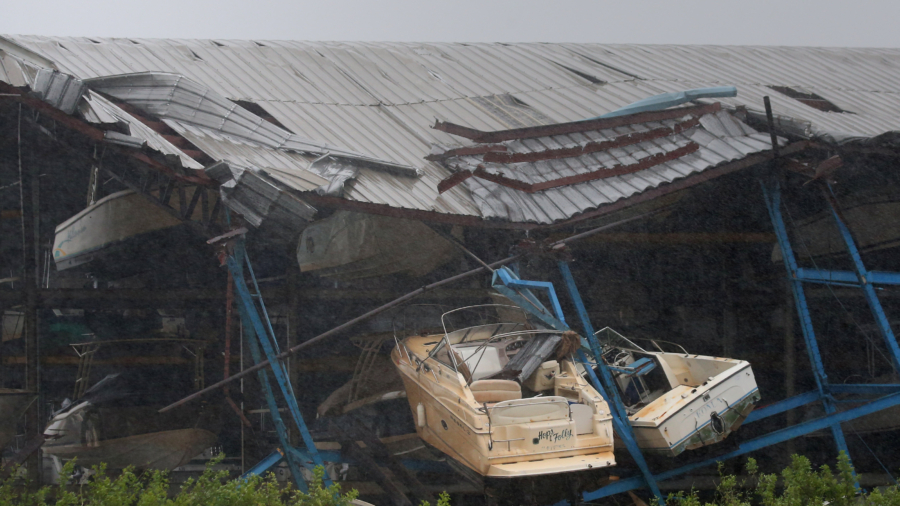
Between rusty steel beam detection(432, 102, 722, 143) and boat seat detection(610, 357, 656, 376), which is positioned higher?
rusty steel beam detection(432, 102, 722, 143)

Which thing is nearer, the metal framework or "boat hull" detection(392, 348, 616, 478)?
"boat hull" detection(392, 348, 616, 478)

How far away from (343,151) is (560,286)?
16.3 feet

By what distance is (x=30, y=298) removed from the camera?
33.2 ft

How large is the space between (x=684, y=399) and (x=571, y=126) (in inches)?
178

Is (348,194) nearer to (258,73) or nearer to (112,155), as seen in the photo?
(112,155)

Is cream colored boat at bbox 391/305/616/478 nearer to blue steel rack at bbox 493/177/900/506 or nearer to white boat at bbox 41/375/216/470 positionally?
blue steel rack at bbox 493/177/900/506

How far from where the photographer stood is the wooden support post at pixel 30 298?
32.6ft

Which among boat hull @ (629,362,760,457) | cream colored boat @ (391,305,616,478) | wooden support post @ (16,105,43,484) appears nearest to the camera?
cream colored boat @ (391,305,616,478)

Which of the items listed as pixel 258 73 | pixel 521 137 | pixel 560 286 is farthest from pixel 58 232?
pixel 560 286

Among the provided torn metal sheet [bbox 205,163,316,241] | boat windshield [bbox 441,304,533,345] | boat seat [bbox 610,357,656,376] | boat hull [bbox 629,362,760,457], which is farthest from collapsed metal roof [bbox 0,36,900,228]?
boat hull [bbox 629,362,760,457]

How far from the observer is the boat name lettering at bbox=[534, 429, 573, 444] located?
7750 mm

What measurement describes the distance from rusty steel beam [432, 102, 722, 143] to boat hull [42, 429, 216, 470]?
5461 mm

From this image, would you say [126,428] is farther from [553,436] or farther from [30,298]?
[553,436]

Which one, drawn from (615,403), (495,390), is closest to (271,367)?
(495,390)
